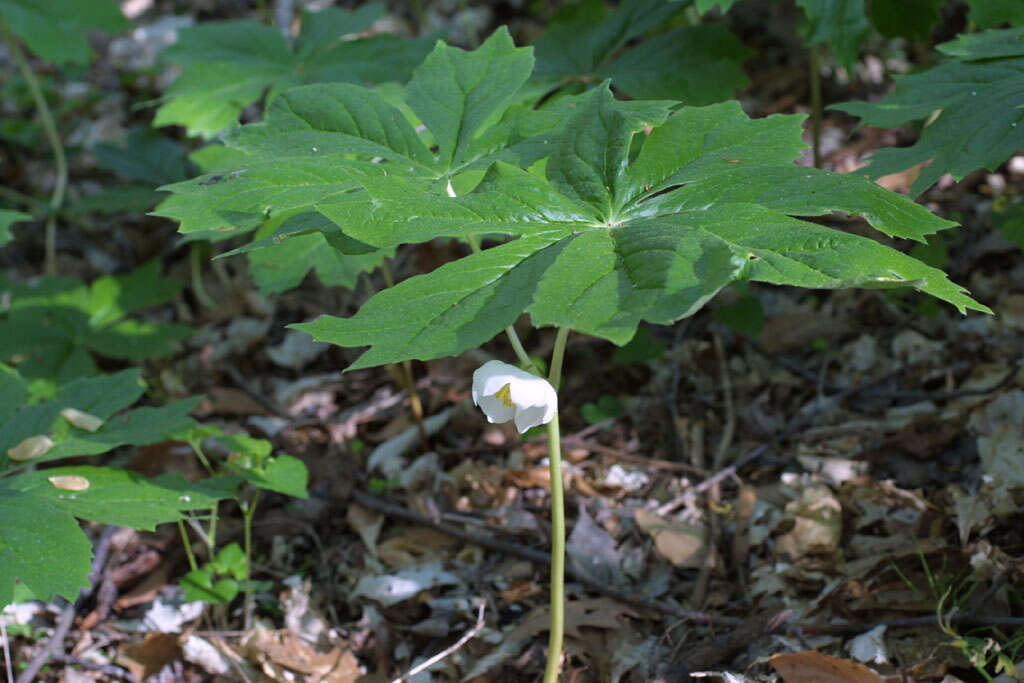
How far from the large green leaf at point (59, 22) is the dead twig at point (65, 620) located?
6.49 ft

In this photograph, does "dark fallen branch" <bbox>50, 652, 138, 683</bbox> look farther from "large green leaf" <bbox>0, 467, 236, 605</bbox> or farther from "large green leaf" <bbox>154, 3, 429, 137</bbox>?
"large green leaf" <bbox>154, 3, 429, 137</bbox>

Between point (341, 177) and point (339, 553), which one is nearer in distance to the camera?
point (341, 177)

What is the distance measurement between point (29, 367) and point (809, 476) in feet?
8.97

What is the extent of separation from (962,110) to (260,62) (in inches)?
87.9

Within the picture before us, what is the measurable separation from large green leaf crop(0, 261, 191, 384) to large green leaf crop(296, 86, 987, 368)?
2.06m

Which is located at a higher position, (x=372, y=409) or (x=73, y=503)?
(x=73, y=503)

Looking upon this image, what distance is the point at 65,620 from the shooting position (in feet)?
6.51

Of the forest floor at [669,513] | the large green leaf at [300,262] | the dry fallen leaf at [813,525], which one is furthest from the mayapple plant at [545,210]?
the dry fallen leaf at [813,525]

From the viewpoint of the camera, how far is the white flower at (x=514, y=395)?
1.12m

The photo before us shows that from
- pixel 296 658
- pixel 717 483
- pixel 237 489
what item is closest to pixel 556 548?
pixel 296 658

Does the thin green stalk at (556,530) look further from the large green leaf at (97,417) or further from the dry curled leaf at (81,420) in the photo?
the dry curled leaf at (81,420)

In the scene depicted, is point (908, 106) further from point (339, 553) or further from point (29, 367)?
point (29, 367)

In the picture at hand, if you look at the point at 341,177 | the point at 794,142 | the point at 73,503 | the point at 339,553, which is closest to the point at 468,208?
the point at 341,177

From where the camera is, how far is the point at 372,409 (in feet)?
9.10
